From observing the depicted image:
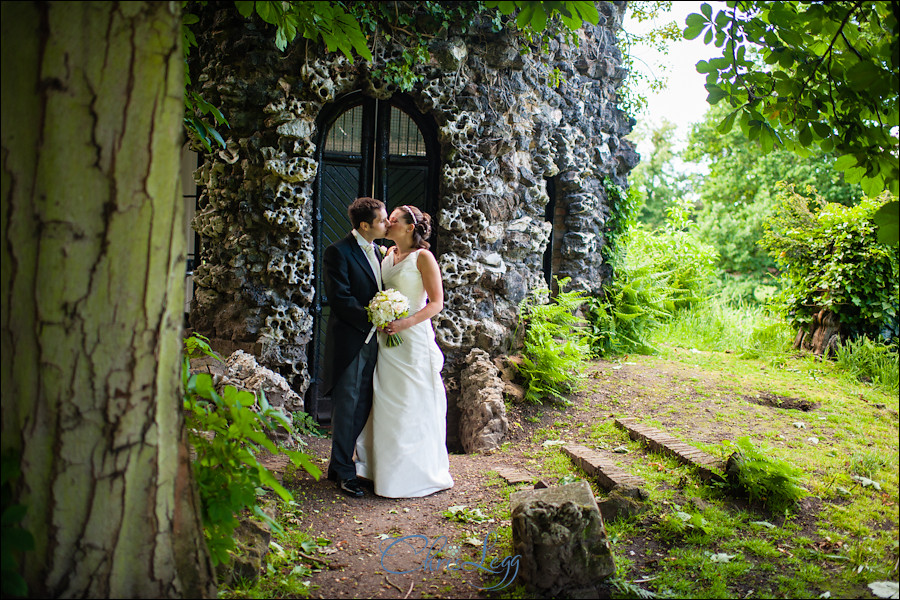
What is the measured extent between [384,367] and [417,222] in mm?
1271

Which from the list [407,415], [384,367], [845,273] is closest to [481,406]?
[407,415]

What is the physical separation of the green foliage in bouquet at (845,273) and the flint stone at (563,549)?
23.3 feet

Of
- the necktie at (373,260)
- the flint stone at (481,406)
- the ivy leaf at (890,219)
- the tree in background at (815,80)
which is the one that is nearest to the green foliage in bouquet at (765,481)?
the tree in background at (815,80)

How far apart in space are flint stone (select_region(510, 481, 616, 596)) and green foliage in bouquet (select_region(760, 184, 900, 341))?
709 cm

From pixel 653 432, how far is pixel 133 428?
476 centimetres

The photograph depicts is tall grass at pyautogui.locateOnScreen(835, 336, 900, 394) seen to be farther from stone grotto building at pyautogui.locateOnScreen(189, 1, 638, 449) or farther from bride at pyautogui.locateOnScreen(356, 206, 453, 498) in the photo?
bride at pyautogui.locateOnScreen(356, 206, 453, 498)

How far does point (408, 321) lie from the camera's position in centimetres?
504

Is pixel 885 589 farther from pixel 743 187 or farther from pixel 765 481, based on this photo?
pixel 743 187

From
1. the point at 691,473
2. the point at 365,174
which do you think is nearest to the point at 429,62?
the point at 365,174

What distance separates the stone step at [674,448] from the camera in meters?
4.72

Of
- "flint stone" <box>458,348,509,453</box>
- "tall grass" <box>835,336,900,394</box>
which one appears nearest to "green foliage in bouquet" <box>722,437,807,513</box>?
"flint stone" <box>458,348,509,453</box>

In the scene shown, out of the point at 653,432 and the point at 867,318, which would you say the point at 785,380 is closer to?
the point at 867,318

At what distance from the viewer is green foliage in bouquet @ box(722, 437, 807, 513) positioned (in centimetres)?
426

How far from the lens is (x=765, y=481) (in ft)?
14.1
